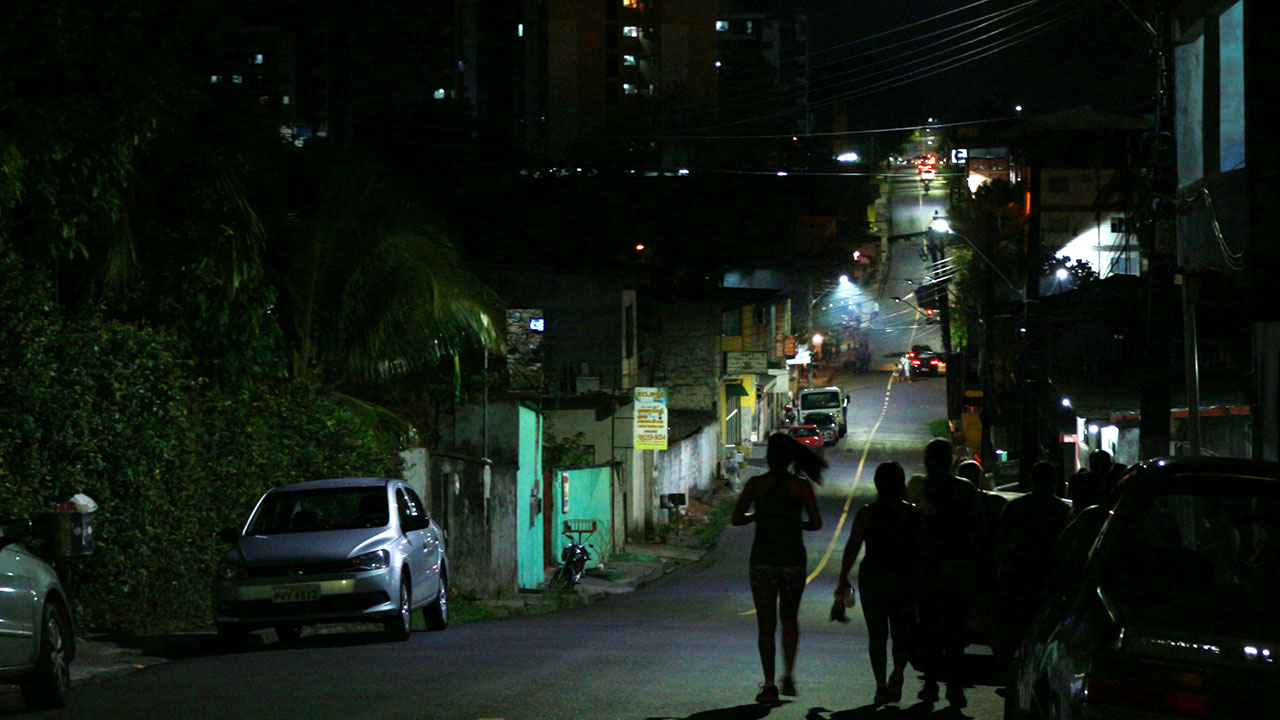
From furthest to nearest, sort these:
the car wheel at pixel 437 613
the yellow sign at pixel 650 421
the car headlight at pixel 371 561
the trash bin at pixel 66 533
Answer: the yellow sign at pixel 650 421
the car wheel at pixel 437 613
the car headlight at pixel 371 561
the trash bin at pixel 66 533

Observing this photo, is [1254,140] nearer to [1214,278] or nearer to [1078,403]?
[1214,278]

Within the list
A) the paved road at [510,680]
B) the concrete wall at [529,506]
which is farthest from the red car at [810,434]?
the paved road at [510,680]

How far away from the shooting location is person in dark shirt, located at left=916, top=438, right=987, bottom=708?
31.6 ft

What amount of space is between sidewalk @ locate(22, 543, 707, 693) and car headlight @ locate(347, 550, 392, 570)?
5.70 feet

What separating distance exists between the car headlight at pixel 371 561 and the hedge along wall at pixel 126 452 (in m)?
2.70

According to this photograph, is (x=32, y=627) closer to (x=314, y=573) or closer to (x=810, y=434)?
(x=314, y=573)

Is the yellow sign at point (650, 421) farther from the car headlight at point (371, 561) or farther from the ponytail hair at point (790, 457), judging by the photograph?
the ponytail hair at point (790, 457)

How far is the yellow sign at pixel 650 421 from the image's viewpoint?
39.1m

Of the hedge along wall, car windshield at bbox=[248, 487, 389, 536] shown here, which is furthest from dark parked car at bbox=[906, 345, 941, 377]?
car windshield at bbox=[248, 487, 389, 536]

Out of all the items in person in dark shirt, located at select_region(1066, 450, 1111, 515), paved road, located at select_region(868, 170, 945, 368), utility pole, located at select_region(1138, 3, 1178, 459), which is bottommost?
person in dark shirt, located at select_region(1066, 450, 1111, 515)

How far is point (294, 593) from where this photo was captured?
13.6 metres

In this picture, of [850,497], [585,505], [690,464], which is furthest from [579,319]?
[585,505]

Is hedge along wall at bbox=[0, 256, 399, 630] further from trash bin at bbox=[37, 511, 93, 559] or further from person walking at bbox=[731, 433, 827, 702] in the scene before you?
person walking at bbox=[731, 433, 827, 702]

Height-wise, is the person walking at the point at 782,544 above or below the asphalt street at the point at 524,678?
above
